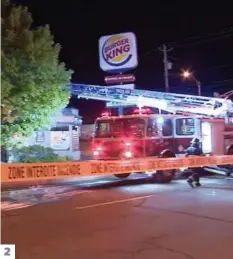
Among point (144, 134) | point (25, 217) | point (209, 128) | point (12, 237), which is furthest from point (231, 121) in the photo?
point (12, 237)

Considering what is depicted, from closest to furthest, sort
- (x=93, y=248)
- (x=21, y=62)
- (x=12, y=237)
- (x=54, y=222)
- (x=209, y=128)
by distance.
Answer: (x=93, y=248) → (x=12, y=237) → (x=54, y=222) → (x=21, y=62) → (x=209, y=128)

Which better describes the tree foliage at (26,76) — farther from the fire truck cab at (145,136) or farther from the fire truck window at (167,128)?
the fire truck window at (167,128)

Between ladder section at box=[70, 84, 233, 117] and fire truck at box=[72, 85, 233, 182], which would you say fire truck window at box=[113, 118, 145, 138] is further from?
ladder section at box=[70, 84, 233, 117]

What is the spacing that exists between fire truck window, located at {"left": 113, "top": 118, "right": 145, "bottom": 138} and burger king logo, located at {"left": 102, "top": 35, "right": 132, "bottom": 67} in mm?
17579

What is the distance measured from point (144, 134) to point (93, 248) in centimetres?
1024

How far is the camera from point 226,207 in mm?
11289

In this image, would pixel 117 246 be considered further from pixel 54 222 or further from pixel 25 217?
pixel 25 217

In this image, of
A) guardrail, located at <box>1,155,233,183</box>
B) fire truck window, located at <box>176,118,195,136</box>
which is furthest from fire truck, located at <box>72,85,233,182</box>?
guardrail, located at <box>1,155,233,183</box>

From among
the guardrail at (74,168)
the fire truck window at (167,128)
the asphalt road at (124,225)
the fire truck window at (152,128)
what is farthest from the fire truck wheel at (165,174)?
the guardrail at (74,168)

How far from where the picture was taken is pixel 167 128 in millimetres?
18000

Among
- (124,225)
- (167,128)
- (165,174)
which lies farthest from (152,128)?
(124,225)

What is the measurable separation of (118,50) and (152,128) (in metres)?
18.1

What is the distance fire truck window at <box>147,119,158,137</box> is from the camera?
17469mm

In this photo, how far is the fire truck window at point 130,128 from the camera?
57.2 ft
